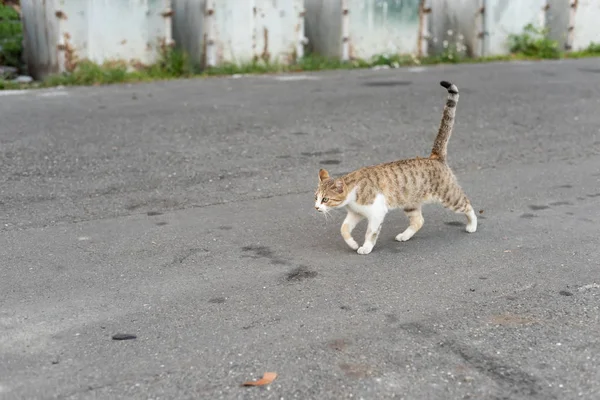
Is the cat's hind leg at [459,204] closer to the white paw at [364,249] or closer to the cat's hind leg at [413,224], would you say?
the cat's hind leg at [413,224]

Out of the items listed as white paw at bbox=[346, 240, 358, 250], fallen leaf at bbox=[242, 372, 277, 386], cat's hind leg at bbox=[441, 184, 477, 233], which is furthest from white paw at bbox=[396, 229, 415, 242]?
fallen leaf at bbox=[242, 372, 277, 386]

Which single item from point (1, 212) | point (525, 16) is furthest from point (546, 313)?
point (525, 16)

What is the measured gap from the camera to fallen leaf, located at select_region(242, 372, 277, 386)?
12.4 ft

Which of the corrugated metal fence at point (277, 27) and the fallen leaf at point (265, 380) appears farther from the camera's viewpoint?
the corrugated metal fence at point (277, 27)

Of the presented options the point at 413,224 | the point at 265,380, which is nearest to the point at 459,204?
the point at 413,224

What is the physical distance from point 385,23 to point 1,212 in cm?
882

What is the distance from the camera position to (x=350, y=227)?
229 inches

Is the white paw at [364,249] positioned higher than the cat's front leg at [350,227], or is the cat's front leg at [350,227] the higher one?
the cat's front leg at [350,227]

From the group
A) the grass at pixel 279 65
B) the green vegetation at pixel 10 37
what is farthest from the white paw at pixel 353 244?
the green vegetation at pixel 10 37

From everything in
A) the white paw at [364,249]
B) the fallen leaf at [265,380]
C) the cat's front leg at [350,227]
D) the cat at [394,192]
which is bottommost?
the fallen leaf at [265,380]

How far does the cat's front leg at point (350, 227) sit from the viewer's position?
224 inches

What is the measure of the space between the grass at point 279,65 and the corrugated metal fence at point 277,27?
0.13 meters

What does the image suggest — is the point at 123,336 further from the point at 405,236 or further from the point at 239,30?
the point at 239,30

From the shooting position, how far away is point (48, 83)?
11086mm
